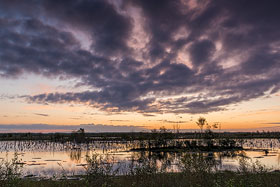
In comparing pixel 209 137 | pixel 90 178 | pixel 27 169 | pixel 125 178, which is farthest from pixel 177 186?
pixel 209 137

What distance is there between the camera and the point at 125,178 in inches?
728

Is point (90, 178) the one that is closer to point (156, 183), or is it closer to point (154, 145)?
point (156, 183)

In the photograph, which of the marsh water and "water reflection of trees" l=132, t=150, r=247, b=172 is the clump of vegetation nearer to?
the marsh water

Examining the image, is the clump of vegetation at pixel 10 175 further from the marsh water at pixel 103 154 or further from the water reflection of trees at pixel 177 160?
the water reflection of trees at pixel 177 160

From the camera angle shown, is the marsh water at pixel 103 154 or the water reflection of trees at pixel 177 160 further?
the marsh water at pixel 103 154

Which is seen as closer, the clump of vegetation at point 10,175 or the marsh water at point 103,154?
the clump of vegetation at point 10,175

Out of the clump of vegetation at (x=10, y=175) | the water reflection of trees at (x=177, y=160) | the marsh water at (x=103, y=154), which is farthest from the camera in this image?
the marsh water at (x=103, y=154)

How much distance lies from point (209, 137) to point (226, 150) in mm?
10091

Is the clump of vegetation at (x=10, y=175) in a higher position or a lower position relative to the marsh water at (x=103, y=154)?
higher

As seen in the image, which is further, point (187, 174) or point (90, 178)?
point (187, 174)

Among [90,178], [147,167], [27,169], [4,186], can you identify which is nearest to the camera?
[4,186]

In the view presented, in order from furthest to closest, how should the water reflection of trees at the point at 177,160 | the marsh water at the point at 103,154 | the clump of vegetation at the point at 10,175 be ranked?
the marsh water at the point at 103,154 → the water reflection of trees at the point at 177,160 → the clump of vegetation at the point at 10,175

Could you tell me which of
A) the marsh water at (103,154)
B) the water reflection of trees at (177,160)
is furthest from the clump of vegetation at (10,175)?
the water reflection of trees at (177,160)

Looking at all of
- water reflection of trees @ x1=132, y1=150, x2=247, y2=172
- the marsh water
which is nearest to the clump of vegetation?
the marsh water
